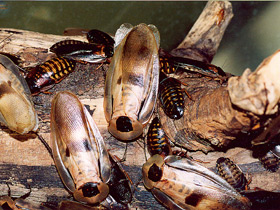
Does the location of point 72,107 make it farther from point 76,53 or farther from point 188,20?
point 188,20

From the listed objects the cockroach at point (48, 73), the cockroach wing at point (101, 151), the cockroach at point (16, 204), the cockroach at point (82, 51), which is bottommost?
the cockroach at point (16, 204)

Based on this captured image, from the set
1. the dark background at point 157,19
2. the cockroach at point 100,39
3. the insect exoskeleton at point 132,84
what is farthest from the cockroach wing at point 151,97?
the dark background at point 157,19

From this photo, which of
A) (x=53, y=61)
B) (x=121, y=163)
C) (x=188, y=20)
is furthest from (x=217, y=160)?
(x=188, y=20)

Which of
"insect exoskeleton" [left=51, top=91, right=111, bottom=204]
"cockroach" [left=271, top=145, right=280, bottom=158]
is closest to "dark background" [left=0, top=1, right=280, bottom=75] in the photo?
"cockroach" [left=271, top=145, right=280, bottom=158]

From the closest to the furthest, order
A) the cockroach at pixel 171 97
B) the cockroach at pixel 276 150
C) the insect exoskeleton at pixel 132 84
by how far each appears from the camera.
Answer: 1. the cockroach at pixel 171 97
2. the insect exoskeleton at pixel 132 84
3. the cockroach at pixel 276 150

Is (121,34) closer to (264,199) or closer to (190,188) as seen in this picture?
(190,188)

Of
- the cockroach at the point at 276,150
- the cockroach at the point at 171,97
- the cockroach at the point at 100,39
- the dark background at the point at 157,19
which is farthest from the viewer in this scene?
the dark background at the point at 157,19

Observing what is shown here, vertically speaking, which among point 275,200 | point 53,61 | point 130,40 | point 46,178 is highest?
point 130,40

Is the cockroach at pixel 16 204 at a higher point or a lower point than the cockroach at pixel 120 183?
lower

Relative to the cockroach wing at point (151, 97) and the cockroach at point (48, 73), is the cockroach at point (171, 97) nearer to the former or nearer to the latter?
the cockroach wing at point (151, 97)
